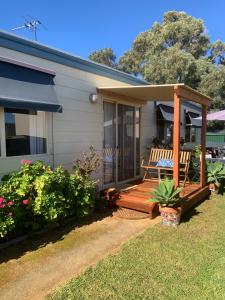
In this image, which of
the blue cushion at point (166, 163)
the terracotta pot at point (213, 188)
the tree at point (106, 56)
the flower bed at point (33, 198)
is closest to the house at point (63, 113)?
the flower bed at point (33, 198)

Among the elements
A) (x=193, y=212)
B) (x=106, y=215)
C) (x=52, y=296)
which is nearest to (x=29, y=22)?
(x=106, y=215)

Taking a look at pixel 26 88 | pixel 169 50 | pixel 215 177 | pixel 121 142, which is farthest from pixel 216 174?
pixel 169 50

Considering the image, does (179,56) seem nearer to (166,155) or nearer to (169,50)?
(169,50)

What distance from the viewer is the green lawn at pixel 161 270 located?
116 inches

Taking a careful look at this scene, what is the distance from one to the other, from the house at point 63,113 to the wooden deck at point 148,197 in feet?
3.17

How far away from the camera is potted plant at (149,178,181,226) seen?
488cm

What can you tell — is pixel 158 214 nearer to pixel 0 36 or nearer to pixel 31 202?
pixel 31 202

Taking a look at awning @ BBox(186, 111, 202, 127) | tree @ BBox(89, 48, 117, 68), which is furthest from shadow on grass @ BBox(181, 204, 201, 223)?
tree @ BBox(89, 48, 117, 68)

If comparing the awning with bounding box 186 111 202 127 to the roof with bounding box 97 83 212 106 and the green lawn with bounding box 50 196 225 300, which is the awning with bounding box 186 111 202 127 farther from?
the green lawn with bounding box 50 196 225 300

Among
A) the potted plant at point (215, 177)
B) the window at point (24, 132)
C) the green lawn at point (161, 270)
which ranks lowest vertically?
the green lawn at point (161, 270)

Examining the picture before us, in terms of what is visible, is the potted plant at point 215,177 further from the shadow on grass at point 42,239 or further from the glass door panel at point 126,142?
the shadow on grass at point 42,239

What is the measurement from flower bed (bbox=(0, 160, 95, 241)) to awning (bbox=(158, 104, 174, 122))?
17.5 feet

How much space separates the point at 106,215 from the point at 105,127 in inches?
93.0

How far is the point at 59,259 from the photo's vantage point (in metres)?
3.70
